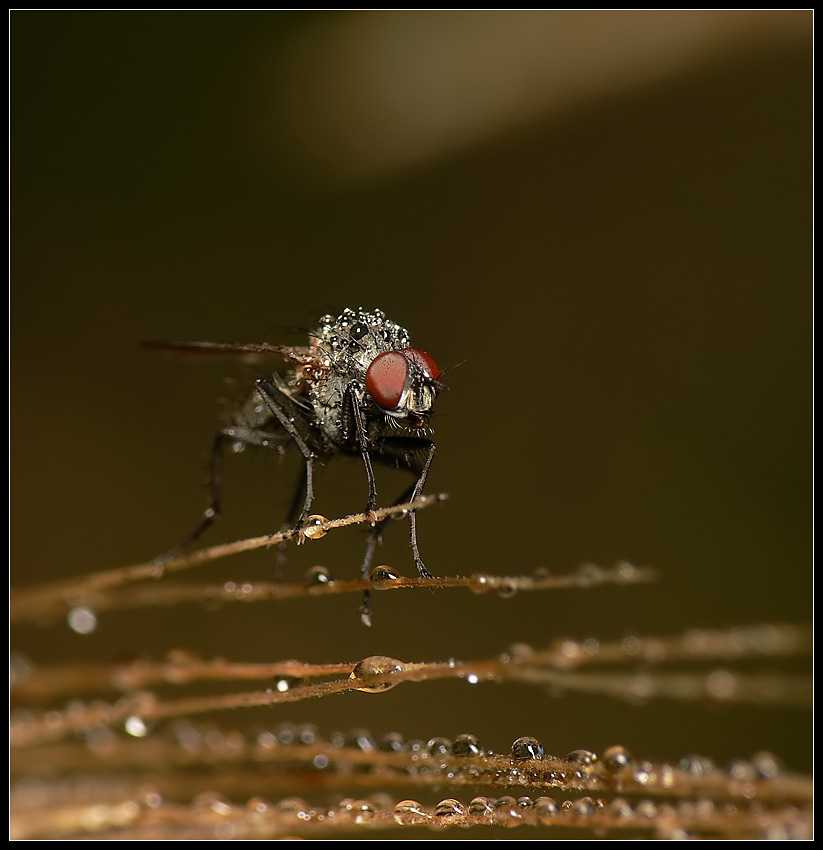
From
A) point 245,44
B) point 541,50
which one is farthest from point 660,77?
point 245,44

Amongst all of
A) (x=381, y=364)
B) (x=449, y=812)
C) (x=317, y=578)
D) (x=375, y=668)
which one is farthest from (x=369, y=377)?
(x=449, y=812)

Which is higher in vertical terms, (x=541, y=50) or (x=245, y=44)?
(x=245, y=44)

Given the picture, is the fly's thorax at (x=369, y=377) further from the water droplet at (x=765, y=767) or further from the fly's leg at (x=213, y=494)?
the water droplet at (x=765, y=767)

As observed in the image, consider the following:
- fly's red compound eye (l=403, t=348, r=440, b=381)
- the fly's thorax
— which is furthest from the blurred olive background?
fly's red compound eye (l=403, t=348, r=440, b=381)

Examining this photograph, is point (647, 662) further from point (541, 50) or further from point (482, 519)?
point (541, 50)

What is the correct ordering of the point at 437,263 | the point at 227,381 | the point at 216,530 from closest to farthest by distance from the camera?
the point at 227,381, the point at 216,530, the point at 437,263

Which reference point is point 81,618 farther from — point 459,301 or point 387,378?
point 459,301
